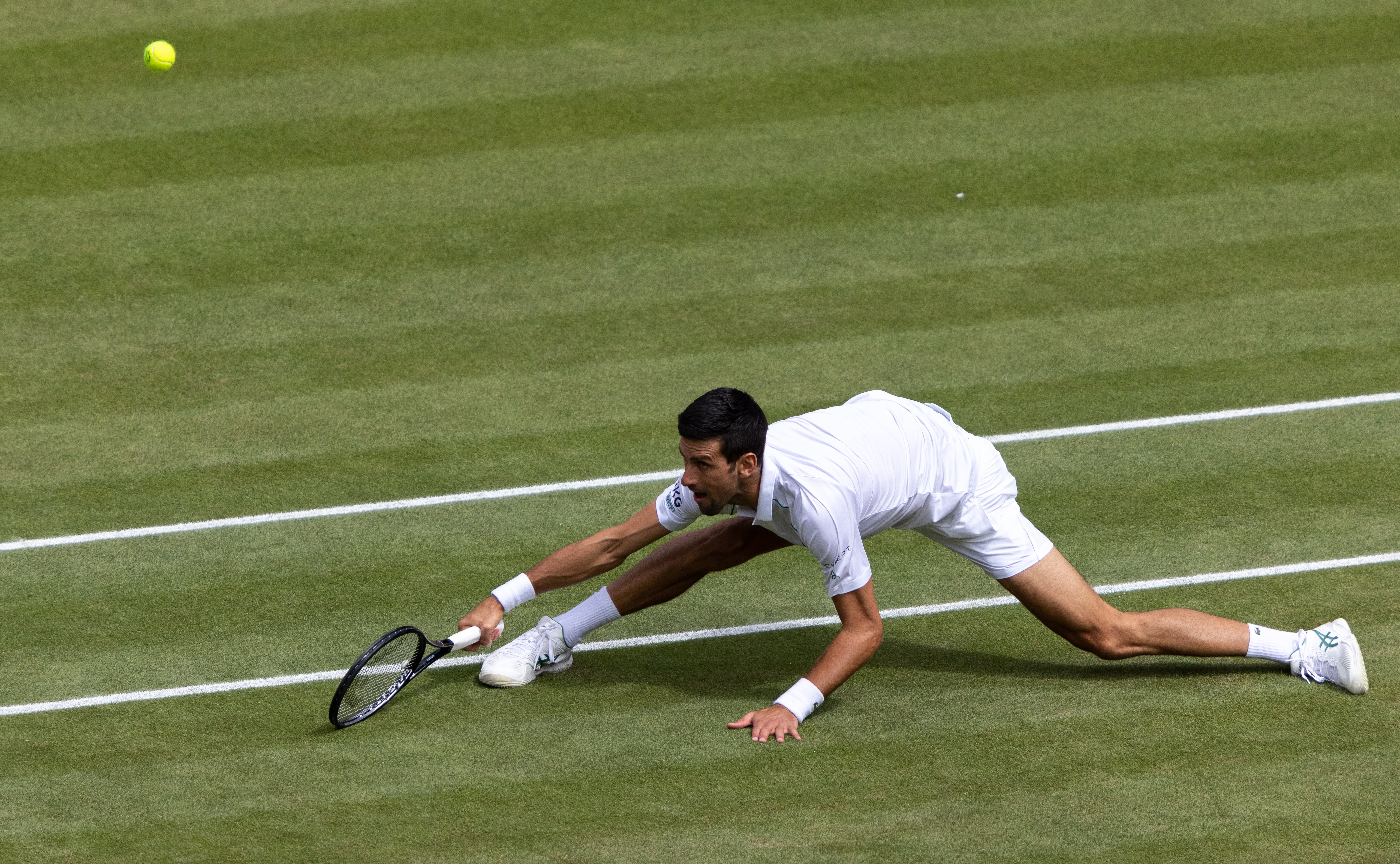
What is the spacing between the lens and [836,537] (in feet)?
22.2

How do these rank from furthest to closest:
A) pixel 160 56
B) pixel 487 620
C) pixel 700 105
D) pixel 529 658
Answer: pixel 700 105
pixel 160 56
pixel 529 658
pixel 487 620

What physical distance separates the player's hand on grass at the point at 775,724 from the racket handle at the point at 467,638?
1348 mm

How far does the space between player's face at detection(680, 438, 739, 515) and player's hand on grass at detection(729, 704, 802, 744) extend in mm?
1012

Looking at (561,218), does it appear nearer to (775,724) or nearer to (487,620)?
(487,620)

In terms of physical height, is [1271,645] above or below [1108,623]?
below

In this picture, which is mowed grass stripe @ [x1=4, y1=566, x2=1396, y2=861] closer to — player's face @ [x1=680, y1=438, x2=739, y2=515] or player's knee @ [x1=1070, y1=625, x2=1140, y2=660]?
player's knee @ [x1=1070, y1=625, x2=1140, y2=660]

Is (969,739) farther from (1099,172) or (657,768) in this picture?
(1099,172)

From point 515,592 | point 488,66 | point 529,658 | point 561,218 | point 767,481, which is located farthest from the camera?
point 488,66

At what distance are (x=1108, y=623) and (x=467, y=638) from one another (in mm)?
3012

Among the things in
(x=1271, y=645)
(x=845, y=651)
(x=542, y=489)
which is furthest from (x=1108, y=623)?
(x=542, y=489)

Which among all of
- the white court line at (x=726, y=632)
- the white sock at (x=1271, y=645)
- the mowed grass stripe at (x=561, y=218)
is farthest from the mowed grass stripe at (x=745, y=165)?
the white sock at (x=1271, y=645)

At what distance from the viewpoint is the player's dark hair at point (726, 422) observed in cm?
657

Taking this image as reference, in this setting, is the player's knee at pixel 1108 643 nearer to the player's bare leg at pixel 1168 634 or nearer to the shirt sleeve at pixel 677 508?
the player's bare leg at pixel 1168 634

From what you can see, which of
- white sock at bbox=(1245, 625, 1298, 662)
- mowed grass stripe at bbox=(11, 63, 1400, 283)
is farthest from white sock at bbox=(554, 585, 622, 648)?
mowed grass stripe at bbox=(11, 63, 1400, 283)
